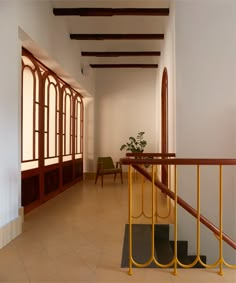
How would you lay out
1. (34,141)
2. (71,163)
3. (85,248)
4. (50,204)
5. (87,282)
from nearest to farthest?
(87,282) → (85,248) → (34,141) → (50,204) → (71,163)

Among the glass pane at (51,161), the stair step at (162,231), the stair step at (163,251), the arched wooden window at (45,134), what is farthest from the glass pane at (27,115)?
the stair step at (163,251)

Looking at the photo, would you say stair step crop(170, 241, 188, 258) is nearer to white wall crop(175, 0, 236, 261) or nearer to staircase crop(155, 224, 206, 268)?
staircase crop(155, 224, 206, 268)

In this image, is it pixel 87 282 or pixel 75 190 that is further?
pixel 75 190

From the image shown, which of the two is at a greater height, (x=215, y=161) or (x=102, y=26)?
(x=102, y=26)

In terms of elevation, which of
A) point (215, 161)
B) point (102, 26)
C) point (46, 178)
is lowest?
point (46, 178)

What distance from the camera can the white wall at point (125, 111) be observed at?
893 cm

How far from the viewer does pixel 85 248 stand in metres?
2.97

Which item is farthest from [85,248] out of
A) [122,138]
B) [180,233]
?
[122,138]

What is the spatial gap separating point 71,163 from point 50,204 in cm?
216

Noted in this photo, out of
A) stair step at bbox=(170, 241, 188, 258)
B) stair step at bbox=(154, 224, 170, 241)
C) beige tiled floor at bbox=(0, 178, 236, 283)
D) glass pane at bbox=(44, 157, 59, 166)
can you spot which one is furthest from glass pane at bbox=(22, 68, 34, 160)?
stair step at bbox=(170, 241, 188, 258)

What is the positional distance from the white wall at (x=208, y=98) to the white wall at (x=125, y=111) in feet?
16.0

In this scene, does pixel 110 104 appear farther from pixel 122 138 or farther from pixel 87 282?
pixel 87 282

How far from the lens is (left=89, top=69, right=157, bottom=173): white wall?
29.3ft

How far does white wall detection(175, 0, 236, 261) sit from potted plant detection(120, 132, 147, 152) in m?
4.45
